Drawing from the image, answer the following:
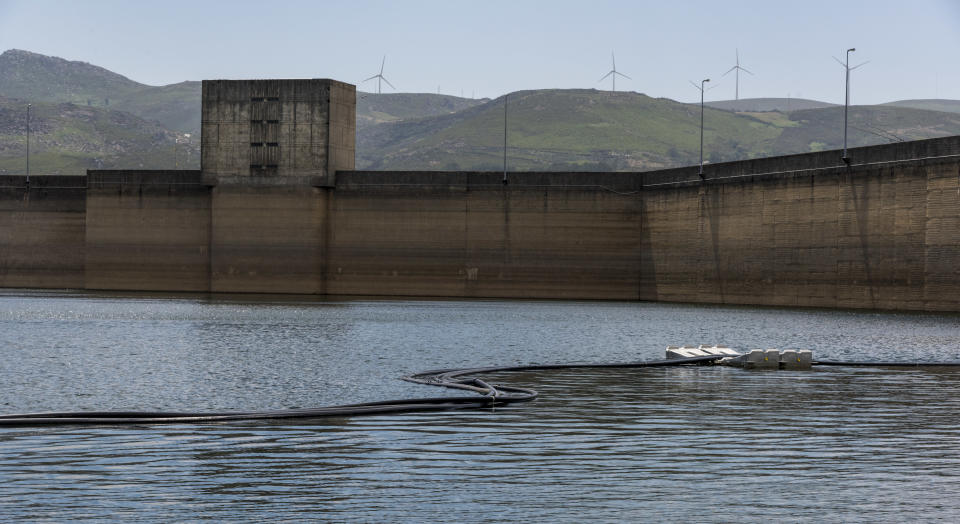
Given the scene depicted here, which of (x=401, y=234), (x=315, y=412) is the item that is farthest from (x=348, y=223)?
(x=315, y=412)

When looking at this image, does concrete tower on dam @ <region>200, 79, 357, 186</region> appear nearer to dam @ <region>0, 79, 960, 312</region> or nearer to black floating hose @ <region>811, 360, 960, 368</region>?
dam @ <region>0, 79, 960, 312</region>

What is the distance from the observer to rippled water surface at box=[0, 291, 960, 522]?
1098cm

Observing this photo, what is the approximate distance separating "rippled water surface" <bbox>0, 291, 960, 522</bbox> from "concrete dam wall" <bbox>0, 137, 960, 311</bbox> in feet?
123

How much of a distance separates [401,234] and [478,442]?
205ft

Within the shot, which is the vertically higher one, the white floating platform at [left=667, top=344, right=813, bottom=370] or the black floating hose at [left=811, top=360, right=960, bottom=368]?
the white floating platform at [left=667, top=344, right=813, bottom=370]

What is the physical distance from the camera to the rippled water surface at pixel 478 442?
11.0 meters

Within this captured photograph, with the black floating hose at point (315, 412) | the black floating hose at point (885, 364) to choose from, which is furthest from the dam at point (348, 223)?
the black floating hose at point (315, 412)

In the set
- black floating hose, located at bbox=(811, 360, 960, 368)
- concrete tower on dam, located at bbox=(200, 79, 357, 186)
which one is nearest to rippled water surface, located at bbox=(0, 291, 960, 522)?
black floating hose, located at bbox=(811, 360, 960, 368)

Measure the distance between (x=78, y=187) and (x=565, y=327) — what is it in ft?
161

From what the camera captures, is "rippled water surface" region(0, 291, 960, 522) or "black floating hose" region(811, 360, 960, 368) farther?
"black floating hose" region(811, 360, 960, 368)

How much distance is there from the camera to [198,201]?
78750mm

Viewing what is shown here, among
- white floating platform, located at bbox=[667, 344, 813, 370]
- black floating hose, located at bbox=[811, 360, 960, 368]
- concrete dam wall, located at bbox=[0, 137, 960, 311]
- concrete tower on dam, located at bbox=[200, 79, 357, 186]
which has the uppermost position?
concrete tower on dam, located at bbox=[200, 79, 357, 186]

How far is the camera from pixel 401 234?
76875 mm

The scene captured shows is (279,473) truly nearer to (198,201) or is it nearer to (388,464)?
(388,464)
